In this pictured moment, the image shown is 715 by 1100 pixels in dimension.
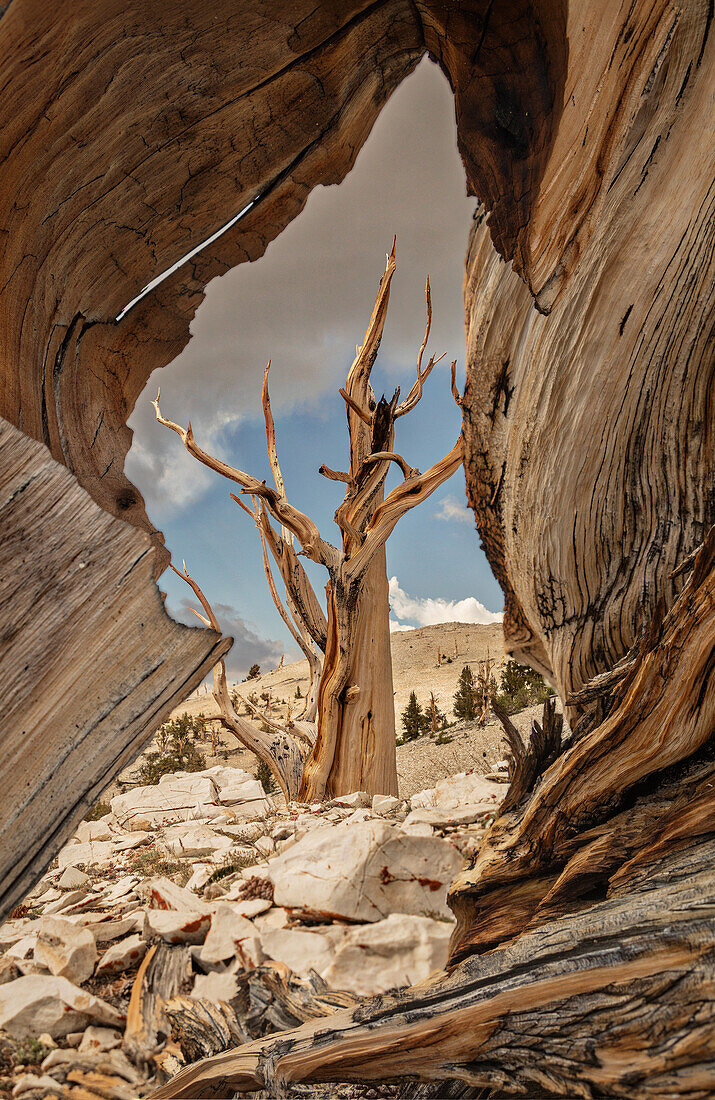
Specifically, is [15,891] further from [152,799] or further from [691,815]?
[152,799]

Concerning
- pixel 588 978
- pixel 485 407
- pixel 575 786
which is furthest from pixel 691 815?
pixel 485 407

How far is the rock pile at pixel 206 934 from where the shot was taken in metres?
2.14

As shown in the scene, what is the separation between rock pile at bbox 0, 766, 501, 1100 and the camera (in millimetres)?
2137

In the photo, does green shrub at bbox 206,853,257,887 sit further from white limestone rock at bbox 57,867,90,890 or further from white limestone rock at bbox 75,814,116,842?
white limestone rock at bbox 75,814,116,842

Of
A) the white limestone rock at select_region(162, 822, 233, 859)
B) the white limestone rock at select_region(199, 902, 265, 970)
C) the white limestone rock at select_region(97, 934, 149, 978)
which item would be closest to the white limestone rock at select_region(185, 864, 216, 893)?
the white limestone rock at select_region(162, 822, 233, 859)

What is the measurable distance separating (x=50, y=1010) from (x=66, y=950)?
16.0 inches

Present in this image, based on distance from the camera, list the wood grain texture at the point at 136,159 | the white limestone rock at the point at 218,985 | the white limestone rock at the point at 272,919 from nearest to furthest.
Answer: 1. the wood grain texture at the point at 136,159
2. the white limestone rock at the point at 218,985
3. the white limestone rock at the point at 272,919

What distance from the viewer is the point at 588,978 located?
1.15 meters

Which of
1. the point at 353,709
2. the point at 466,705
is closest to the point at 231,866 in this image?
the point at 353,709

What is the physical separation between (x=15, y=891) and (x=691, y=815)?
1.38 metres

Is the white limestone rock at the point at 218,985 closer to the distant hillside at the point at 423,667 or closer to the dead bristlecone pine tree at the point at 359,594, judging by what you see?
the dead bristlecone pine tree at the point at 359,594

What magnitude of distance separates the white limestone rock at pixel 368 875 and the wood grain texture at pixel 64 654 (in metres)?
2.28

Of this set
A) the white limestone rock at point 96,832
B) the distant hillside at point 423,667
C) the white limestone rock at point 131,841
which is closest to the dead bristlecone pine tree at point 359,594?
the white limestone rock at point 131,841

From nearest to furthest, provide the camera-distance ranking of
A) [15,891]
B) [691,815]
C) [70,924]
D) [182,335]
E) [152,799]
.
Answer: [15,891] < [691,815] < [182,335] < [70,924] < [152,799]
